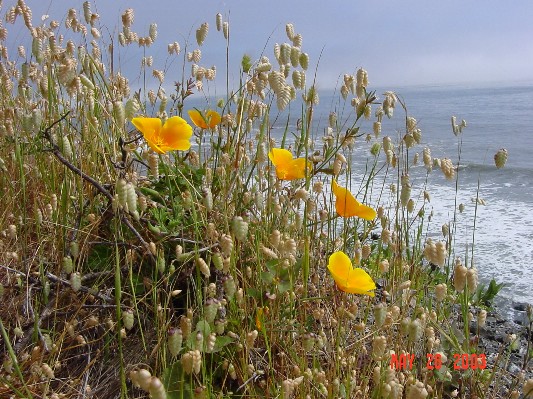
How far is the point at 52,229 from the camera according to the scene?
4.97ft

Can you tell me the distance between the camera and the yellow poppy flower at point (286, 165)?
1.31 m

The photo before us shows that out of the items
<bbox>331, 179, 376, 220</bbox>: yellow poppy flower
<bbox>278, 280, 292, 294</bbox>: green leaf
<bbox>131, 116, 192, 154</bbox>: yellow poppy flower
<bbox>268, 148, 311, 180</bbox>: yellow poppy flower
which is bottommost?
<bbox>278, 280, 292, 294</bbox>: green leaf

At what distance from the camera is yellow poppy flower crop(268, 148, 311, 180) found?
1309 millimetres

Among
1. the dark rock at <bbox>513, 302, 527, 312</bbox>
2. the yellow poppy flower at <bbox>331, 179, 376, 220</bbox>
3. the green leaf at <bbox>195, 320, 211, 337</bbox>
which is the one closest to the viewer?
the green leaf at <bbox>195, 320, 211, 337</bbox>

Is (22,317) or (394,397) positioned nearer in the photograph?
(394,397)

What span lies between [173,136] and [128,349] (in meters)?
0.55

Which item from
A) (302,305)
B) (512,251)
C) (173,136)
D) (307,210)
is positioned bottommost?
(512,251)

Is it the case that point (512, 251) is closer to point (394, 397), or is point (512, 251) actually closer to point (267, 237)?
point (267, 237)

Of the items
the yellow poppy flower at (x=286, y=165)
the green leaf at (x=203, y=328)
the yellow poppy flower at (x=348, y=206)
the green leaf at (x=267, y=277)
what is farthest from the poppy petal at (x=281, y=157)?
the green leaf at (x=203, y=328)

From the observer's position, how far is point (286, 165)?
1.34 m

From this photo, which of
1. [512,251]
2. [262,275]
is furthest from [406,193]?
[512,251]

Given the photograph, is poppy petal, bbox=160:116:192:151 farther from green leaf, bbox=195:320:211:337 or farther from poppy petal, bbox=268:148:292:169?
green leaf, bbox=195:320:211:337

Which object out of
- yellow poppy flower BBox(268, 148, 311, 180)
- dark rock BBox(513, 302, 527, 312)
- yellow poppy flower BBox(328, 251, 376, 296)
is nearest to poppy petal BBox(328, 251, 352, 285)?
yellow poppy flower BBox(328, 251, 376, 296)

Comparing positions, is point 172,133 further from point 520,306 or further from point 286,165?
point 520,306
